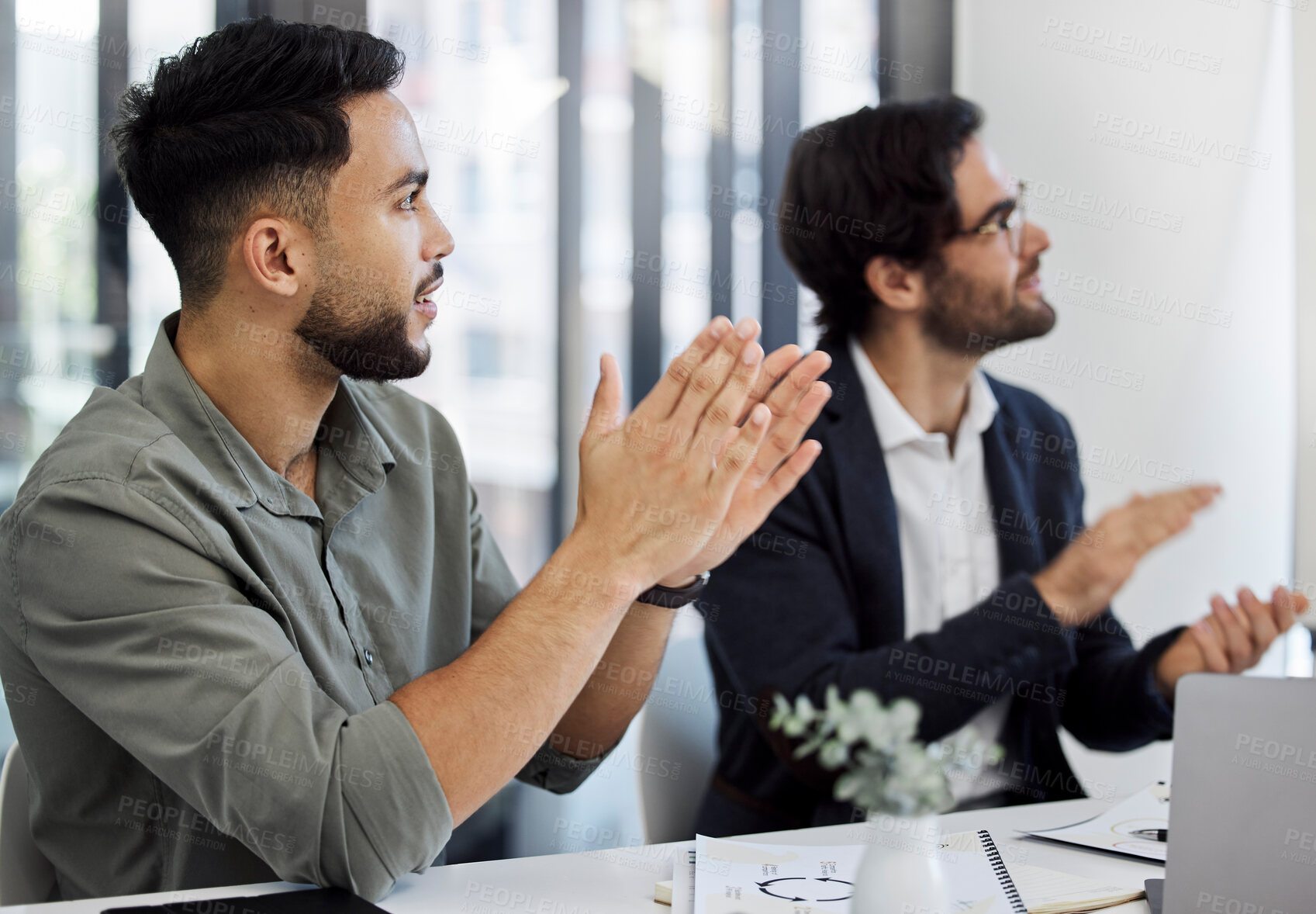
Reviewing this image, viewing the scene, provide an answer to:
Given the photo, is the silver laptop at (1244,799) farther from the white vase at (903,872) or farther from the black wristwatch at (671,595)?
the black wristwatch at (671,595)

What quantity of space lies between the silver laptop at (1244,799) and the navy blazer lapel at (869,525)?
90 cm

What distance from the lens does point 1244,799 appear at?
78 cm

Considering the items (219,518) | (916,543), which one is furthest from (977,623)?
(219,518)

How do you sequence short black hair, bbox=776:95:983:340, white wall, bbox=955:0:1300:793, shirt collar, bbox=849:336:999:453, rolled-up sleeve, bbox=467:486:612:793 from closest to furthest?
rolled-up sleeve, bbox=467:486:612:793 → shirt collar, bbox=849:336:999:453 → short black hair, bbox=776:95:983:340 → white wall, bbox=955:0:1300:793

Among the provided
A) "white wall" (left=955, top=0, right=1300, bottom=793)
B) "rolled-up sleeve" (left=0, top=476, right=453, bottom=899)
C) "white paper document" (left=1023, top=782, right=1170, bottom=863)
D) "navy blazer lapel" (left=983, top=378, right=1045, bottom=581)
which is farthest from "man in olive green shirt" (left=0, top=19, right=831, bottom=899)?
"white wall" (left=955, top=0, right=1300, bottom=793)

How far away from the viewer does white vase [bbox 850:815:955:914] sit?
732 mm

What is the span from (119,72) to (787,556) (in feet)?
4.33

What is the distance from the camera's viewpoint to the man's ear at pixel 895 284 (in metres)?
1.93

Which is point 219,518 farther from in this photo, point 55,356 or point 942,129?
point 942,129

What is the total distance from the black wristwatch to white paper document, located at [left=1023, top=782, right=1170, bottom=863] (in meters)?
0.44

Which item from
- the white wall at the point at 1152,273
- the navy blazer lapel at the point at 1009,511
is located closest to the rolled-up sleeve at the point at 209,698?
the navy blazer lapel at the point at 1009,511

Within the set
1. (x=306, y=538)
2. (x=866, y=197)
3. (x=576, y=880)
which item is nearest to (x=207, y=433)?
(x=306, y=538)

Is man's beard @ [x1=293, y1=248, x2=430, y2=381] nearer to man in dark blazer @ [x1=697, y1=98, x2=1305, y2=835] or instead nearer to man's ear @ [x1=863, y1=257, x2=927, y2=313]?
man in dark blazer @ [x1=697, y1=98, x2=1305, y2=835]

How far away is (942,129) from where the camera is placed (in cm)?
190
